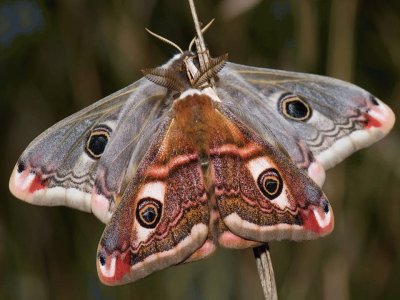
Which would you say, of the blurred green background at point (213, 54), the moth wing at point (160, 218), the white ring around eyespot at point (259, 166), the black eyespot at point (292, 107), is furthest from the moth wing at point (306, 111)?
the blurred green background at point (213, 54)

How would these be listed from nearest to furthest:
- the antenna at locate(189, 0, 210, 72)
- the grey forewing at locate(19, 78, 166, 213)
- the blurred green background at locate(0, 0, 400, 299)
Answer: the antenna at locate(189, 0, 210, 72)
the grey forewing at locate(19, 78, 166, 213)
the blurred green background at locate(0, 0, 400, 299)

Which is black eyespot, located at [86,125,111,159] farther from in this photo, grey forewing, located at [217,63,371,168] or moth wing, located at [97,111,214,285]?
grey forewing, located at [217,63,371,168]

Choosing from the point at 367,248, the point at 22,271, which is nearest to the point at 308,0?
the point at 367,248

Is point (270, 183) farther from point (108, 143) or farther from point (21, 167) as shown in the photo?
point (21, 167)

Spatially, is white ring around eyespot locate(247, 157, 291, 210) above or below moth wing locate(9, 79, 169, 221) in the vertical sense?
below

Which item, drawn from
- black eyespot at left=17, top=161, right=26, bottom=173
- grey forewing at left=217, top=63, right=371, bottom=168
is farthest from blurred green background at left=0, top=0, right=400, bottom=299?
black eyespot at left=17, top=161, right=26, bottom=173

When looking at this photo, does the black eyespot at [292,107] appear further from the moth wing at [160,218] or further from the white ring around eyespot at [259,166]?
the moth wing at [160,218]
